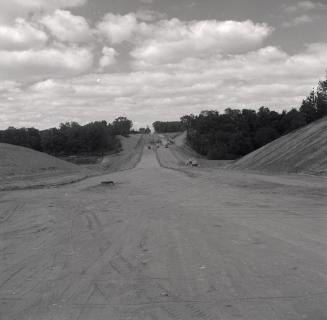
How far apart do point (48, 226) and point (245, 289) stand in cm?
898

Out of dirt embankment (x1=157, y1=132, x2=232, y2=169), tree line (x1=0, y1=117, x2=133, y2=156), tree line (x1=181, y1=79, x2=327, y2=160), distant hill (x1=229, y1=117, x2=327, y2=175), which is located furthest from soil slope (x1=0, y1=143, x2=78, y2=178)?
tree line (x1=0, y1=117, x2=133, y2=156)

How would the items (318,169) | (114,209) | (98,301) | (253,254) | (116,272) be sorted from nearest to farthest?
(98,301) → (116,272) → (253,254) → (114,209) → (318,169)

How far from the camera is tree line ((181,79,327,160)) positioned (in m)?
72.8

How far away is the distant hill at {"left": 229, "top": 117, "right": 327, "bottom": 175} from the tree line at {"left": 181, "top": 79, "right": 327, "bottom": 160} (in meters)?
15.0

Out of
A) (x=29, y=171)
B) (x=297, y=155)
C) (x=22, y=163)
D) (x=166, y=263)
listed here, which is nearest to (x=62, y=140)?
(x=22, y=163)

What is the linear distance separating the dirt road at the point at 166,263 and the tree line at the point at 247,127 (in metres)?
57.5

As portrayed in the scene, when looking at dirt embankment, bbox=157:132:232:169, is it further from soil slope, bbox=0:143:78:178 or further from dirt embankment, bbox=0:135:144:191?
dirt embankment, bbox=0:135:144:191

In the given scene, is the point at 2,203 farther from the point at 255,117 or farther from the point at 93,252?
the point at 255,117

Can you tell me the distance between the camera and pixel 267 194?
24.1m

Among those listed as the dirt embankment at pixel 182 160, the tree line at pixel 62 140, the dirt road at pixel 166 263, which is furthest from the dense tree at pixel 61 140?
the dirt road at pixel 166 263

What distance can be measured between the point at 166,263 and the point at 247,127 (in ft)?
296

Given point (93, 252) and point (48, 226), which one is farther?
point (48, 226)

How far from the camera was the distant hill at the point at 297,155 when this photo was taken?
39981 mm

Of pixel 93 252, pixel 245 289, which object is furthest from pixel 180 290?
pixel 93 252
